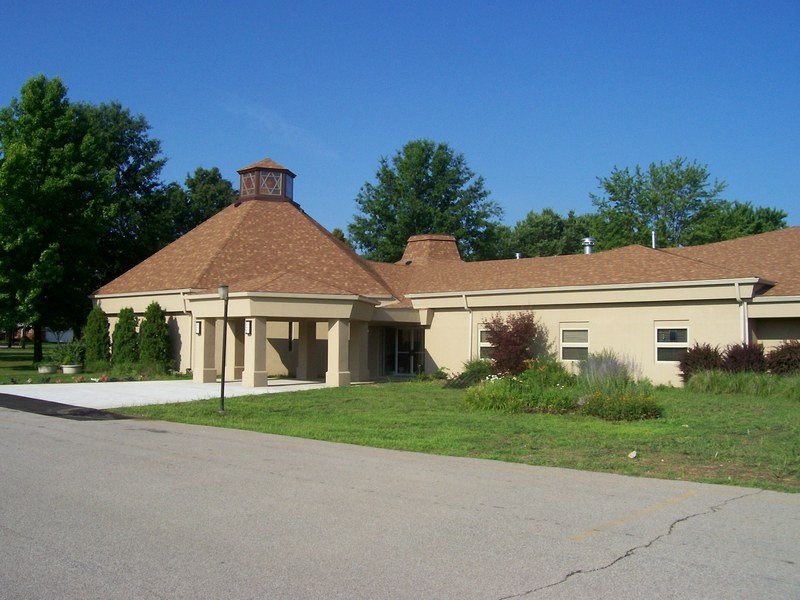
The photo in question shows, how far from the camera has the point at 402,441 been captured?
13.3 m

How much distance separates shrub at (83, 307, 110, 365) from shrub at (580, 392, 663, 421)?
23.3 m

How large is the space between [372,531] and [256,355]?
1817 cm

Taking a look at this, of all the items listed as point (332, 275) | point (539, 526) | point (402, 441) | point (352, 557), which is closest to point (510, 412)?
point (402, 441)

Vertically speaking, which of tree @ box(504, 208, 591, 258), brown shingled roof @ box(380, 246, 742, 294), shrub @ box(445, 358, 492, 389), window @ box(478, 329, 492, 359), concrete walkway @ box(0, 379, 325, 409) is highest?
tree @ box(504, 208, 591, 258)

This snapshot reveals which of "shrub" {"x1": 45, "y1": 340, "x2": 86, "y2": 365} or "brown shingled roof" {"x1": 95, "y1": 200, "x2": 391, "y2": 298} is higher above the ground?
"brown shingled roof" {"x1": 95, "y1": 200, "x2": 391, "y2": 298}

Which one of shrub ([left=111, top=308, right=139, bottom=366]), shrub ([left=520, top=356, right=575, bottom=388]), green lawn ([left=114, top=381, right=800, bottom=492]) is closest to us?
green lawn ([left=114, top=381, right=800, bottom=492])

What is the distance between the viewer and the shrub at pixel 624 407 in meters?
15.7

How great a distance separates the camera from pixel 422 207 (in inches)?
2373

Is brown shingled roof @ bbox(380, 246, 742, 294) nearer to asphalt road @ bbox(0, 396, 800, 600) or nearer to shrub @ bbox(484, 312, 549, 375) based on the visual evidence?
shrub @ bbox(484, 312, 549, 375)

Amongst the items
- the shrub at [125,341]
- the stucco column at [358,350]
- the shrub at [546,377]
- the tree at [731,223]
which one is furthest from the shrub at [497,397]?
the tree at [731,223]

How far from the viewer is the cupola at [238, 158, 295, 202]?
36938 mm

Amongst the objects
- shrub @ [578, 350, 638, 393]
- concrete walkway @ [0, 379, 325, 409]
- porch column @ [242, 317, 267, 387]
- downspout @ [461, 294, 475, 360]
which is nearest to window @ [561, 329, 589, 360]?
shrub @ [578, 350, 638, 393]

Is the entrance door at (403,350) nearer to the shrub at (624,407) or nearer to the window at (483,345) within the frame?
the window at (483,345)

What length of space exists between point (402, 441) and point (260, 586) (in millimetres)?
7835
